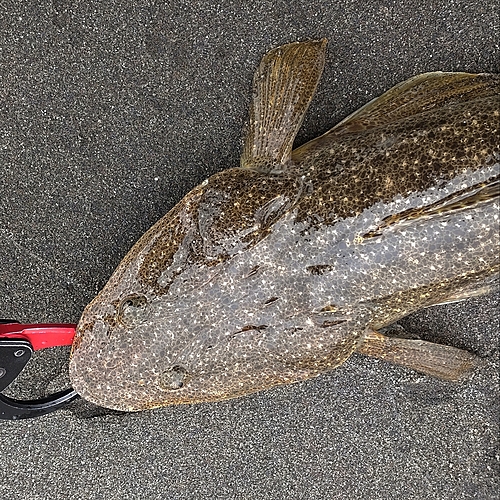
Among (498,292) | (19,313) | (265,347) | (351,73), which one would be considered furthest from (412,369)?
(19,313)

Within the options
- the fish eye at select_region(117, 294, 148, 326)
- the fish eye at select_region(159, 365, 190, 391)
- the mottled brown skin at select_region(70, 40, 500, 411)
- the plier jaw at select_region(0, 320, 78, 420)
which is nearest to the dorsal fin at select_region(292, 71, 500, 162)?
the mottled brown skin at select_region(70, 40, 500, 411)

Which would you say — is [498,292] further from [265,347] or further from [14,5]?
[14,5]

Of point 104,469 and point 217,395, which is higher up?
point 217,395

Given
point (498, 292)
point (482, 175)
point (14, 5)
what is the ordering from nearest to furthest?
point (482, 175)
point (14, 5)
point (498, 292)

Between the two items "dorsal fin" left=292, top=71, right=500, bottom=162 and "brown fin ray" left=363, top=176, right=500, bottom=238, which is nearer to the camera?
"brown fin ray" left=363, top=176, right=500, bottom=238

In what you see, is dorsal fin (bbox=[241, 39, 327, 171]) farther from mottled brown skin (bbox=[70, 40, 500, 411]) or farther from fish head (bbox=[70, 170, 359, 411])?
fish head (bbox=[70, 170, 359, 411])

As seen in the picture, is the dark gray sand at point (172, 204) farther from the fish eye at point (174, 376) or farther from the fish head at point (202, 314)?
the fish eye at point (174, 376)

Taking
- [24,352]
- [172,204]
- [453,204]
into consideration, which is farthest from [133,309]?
[453,204]
